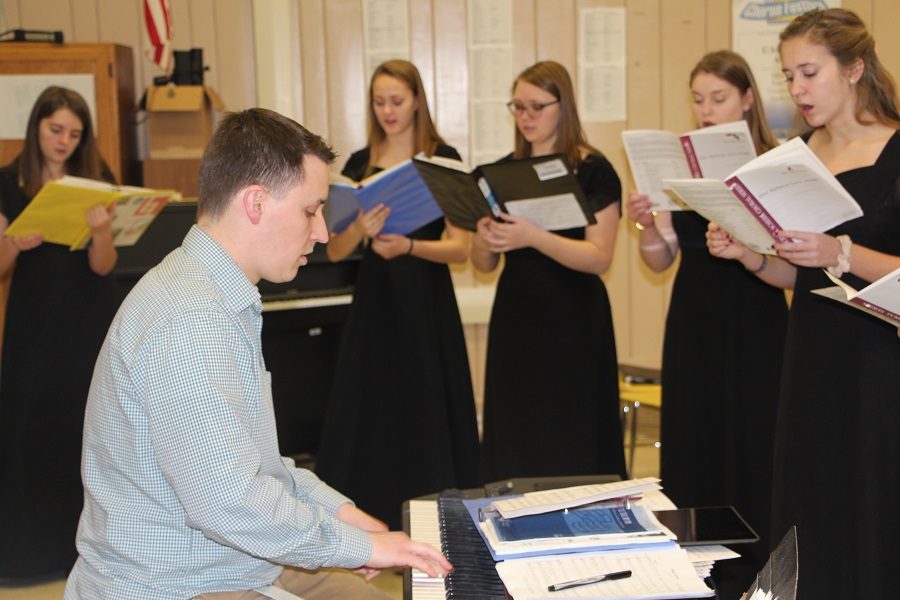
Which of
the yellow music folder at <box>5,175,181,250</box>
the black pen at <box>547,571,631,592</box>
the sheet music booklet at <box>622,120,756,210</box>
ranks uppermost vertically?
the sheet music booklet at <box>622,120,756,210</box>

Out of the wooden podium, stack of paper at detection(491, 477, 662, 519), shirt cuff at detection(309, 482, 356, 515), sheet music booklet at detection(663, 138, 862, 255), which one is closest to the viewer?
stack of paper at detection(491, 477, 662, 519)

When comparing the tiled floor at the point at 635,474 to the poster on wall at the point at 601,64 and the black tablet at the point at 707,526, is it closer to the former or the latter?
the black tablet at the point at 707,526

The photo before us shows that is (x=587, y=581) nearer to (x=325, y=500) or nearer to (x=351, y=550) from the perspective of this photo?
(x=351, y=550)

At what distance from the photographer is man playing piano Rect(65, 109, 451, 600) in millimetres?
1417

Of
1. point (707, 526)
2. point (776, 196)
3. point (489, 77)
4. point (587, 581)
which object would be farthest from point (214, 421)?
point (489, 77)

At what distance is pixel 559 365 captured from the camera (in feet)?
10.2

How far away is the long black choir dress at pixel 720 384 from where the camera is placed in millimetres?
2754

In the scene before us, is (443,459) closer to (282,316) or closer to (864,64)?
(282,316)

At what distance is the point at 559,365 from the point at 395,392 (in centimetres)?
58

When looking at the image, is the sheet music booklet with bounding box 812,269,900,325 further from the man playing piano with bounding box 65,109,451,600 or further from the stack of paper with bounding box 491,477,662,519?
the man playing piano with bounding box 65,109,451,600

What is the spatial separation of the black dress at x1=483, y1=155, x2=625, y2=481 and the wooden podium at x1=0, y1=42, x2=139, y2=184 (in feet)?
7.10

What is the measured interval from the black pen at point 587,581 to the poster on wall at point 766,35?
3922 mm

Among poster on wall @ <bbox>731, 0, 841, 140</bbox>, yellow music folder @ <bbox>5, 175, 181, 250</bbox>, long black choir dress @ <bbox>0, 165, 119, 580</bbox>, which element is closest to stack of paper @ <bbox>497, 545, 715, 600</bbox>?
yellow music folder @ <bbox>5, 175, 181, 250</bbox>

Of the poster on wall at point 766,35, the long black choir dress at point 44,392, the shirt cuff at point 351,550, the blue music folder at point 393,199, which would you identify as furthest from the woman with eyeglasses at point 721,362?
the poster on wall at point 766,35
